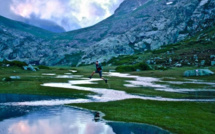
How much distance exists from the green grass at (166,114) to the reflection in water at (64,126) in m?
2.23

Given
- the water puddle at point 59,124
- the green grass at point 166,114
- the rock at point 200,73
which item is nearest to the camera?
the water puddle at point 59,124

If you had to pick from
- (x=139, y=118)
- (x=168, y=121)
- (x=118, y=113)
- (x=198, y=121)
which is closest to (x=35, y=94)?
(x=118, y=113)

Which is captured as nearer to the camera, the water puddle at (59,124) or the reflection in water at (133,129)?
the water puddle at (59,124)

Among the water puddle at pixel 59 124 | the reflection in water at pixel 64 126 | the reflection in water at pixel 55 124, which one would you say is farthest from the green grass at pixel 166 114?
the reflection in water at pixel 55 124

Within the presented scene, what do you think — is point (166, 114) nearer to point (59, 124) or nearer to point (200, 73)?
point (59, 124)

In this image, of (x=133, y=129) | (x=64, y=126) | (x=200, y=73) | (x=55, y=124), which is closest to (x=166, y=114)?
(x=133, y=129)

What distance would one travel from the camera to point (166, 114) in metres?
28.6

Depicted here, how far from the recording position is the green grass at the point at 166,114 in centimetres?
2280

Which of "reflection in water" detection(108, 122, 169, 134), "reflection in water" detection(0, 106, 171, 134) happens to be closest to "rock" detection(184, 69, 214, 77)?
"reflection in water" detection(0, 106, 171, 134)

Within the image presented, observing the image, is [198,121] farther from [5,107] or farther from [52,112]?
[5,107]

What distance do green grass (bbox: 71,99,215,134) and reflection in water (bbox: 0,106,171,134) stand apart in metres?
2.23

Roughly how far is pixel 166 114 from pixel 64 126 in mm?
14504

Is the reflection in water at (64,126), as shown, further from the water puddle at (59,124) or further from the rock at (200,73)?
the rock at (200,73)

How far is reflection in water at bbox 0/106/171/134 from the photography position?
21.0 m
